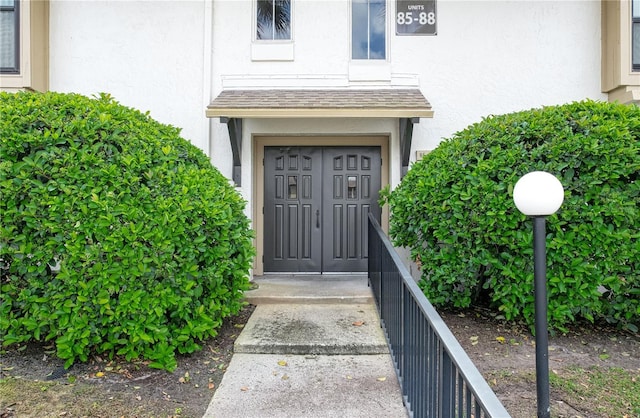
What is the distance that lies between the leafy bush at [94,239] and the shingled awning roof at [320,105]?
1792 millimetres

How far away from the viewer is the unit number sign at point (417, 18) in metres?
5.59

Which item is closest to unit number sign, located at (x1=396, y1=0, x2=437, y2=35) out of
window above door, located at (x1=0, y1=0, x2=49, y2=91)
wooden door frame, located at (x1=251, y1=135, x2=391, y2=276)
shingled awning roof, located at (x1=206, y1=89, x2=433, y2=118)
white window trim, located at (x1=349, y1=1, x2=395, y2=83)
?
white window trim, located at (x1=349, y1=1, x2=395, y2=83)

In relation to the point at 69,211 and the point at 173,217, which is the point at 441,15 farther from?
the point at 69,211

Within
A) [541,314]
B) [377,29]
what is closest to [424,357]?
[541,314]

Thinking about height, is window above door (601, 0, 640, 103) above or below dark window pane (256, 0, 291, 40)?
below

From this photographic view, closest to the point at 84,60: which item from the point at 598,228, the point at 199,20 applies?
the point at 199,20

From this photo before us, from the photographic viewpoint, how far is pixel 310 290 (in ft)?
16.5

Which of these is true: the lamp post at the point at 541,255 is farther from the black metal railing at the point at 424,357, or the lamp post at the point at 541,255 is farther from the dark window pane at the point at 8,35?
the dark window pane at the point at 8,35

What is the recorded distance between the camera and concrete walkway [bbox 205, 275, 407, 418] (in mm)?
2742

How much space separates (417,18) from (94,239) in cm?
501

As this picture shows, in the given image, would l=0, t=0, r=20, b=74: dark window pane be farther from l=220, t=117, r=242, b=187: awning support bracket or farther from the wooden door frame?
the wooden door frame

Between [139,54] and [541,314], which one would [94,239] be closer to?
[541,314]

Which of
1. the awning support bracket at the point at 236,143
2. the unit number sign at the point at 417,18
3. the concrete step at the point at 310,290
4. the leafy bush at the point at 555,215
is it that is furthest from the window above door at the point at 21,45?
the leafy bush at the point at 555,215

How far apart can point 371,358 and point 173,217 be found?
2.04 meters
